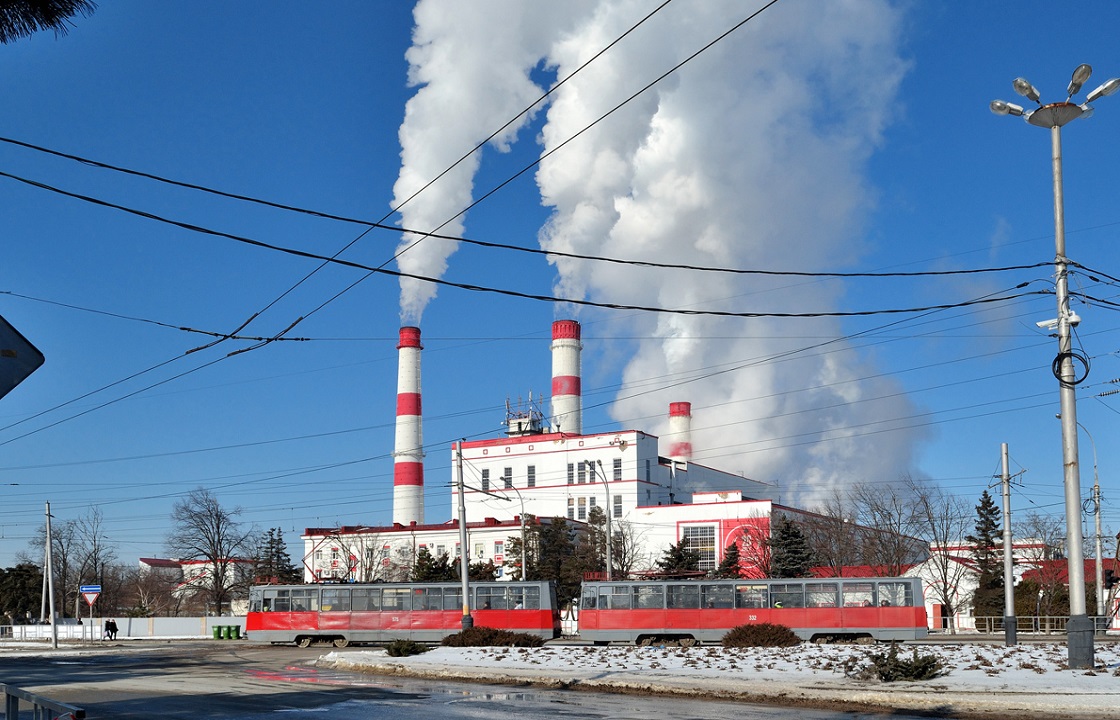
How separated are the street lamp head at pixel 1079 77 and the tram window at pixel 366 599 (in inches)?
1243

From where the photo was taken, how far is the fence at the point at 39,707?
789 cm

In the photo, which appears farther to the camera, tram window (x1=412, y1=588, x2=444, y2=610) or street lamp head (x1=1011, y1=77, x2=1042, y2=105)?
tram window (x1=412, y1=588, x2=444, y2=610)

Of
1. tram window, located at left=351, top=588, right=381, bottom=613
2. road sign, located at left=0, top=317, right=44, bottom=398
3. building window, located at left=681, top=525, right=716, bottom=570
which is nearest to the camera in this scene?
road sign, located at left=0, top=317, right=44, bottom=398

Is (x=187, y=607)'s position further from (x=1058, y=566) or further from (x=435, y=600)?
(x=1058, y=566)

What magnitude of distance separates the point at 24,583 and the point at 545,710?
82.6 meters

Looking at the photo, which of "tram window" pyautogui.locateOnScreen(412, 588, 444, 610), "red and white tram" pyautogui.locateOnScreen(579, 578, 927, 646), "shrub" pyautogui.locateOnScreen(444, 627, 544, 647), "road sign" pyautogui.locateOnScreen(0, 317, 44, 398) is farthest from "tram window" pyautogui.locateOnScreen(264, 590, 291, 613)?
"road sign" pyautogui.locateOnScreen(0, 317, 44, 398)

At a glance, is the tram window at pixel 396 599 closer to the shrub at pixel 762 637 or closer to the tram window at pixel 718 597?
the tram window at pixel 718 597

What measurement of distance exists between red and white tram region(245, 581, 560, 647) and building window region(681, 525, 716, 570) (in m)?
38.3

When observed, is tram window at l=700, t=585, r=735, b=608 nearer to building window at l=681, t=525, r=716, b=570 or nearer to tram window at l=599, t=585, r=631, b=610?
tram window at l=599, t=585, r=631, b=610

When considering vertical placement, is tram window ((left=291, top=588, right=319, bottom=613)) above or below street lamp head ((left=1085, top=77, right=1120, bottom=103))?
below

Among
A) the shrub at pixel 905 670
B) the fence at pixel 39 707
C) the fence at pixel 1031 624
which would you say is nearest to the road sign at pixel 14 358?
the fence at pixel 39 707

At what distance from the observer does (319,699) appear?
19.0 m

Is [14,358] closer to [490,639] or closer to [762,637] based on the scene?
[762,637]

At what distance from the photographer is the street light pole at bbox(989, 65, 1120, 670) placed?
19062 mm
